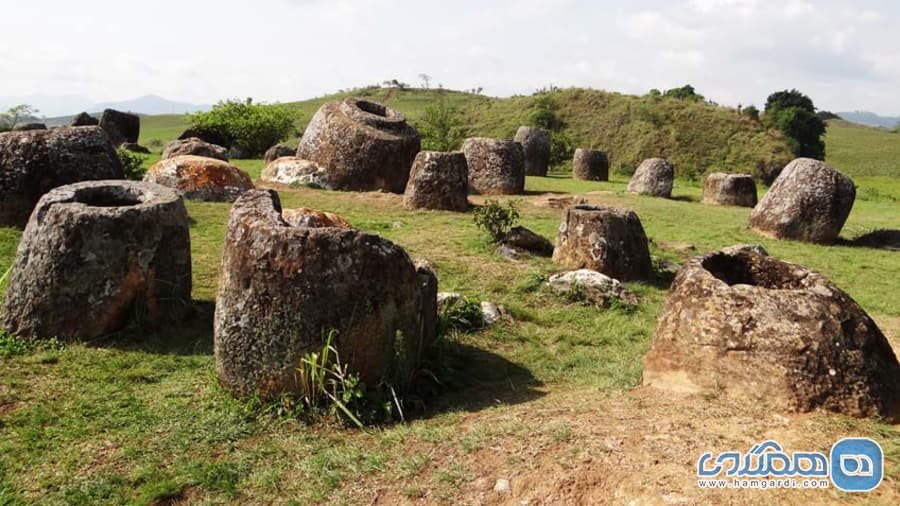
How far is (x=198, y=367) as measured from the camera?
604 centimetres

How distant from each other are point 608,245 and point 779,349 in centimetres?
509

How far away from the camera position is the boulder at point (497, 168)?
18500mm

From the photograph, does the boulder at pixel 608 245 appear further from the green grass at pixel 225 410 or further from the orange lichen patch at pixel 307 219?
the orange lichen patch at pixel 307 219

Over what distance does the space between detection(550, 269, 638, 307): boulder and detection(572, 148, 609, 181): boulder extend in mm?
18075

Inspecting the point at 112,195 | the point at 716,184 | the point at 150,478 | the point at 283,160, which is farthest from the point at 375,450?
the point at 716,184

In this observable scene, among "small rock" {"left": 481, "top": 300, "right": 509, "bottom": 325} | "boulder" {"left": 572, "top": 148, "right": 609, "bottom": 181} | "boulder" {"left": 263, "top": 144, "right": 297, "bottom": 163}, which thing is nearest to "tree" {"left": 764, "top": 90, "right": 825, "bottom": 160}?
"boulder" {"left": 572, "top": 148, "right": 609, "bottom": 181}

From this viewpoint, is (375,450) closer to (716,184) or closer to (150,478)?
(150,478)

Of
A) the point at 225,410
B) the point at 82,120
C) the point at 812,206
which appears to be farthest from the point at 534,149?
the point at 225,410

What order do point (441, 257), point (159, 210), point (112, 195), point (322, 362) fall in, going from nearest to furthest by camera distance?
point (322, 362)
point (159, 210)
point (112, 195)
point (441, 257)

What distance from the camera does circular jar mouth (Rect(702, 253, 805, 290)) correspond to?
5.86 meters

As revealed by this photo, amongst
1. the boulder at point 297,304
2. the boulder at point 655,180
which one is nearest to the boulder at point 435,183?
the boulder at point 655,180

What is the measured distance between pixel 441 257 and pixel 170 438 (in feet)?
19.3

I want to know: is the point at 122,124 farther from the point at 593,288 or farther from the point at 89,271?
the point at 593,288

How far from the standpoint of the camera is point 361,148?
54.1ft
